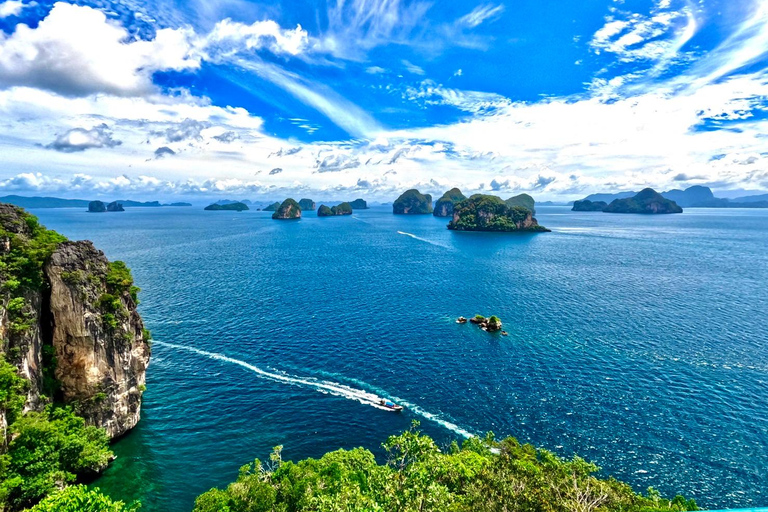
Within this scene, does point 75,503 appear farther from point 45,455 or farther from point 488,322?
point 488,322

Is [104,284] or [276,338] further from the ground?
[104,284]

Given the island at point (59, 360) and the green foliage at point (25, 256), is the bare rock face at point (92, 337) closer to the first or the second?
the island at point (59, 360)

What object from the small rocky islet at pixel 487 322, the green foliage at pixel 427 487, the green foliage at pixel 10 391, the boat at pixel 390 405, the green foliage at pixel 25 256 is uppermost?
the green foliage at pixel 25 256

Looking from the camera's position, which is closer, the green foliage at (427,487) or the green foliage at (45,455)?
the green foliage at (427,487)

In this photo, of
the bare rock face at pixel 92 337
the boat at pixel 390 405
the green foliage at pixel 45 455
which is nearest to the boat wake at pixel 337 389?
the boat at pixel 390 405

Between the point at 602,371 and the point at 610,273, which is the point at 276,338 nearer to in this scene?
the point at 602,371

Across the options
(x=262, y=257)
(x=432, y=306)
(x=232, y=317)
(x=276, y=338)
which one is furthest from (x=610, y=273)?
(x=262, y=257)
